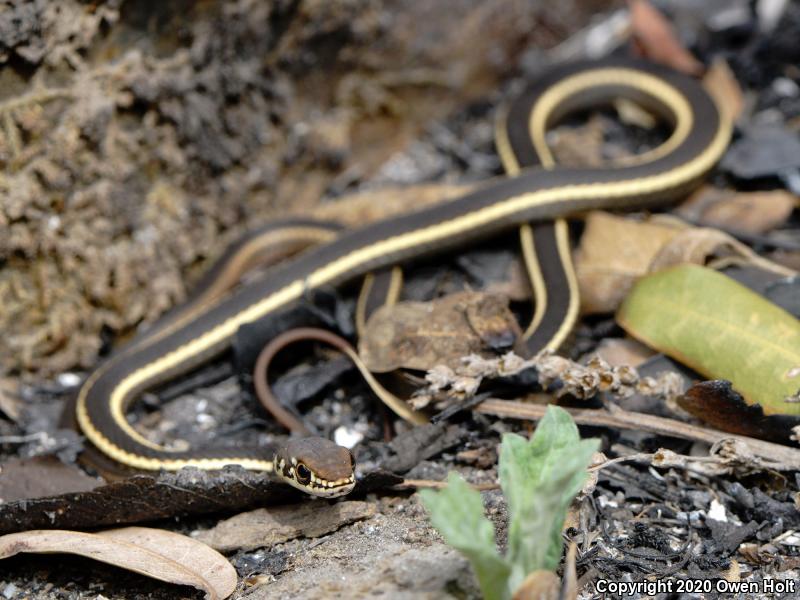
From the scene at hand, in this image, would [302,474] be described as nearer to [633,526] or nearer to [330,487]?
[330,487]

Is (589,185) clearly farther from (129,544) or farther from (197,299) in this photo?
(129,544)

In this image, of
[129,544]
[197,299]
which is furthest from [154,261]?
[129,544]

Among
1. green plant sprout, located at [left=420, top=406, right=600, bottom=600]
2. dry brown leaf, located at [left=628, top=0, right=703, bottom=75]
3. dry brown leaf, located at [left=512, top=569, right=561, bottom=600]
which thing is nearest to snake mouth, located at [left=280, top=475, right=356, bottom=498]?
green plant sprout, located at [left=420, top=406, right=600, bottom=600]

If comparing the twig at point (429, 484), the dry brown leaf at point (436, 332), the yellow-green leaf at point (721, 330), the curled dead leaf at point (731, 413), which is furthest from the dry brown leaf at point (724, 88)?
the twig at point (429, 484)

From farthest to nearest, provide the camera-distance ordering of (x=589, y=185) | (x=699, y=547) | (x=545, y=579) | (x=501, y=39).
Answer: (x=501, y=39), (x=589, y=185), (x=699, y=547), (x=545, y=579)

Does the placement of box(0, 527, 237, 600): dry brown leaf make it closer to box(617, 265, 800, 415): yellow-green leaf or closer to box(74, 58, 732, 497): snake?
box(74, 58, 732, 497): snake

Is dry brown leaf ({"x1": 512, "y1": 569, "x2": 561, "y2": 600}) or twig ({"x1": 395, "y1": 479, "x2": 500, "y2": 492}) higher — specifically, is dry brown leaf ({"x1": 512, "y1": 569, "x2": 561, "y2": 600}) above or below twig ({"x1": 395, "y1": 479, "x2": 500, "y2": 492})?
below

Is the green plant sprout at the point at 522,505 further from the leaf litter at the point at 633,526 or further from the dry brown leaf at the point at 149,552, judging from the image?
the dry brown leaf at the point at 149,552
